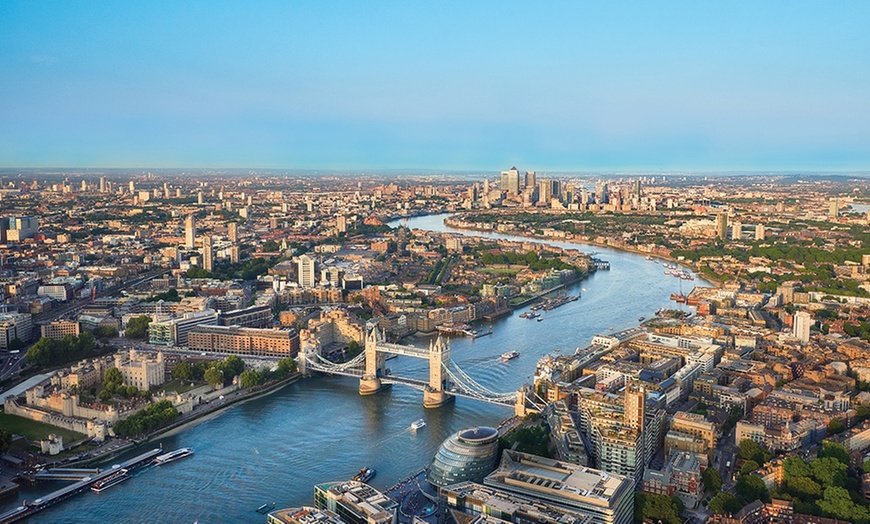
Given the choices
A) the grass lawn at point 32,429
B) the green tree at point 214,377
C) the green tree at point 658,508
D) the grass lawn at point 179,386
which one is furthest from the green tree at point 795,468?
the grass lawn at point 32,429

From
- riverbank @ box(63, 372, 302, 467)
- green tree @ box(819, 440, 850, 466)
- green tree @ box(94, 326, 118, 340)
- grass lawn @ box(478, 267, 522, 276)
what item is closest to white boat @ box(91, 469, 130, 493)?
riverbank @ box(63, 372, 302, 467)

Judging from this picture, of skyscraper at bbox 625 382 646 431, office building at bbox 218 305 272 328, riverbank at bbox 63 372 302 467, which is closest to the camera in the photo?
skyscraper at bbox 625 382 646 431

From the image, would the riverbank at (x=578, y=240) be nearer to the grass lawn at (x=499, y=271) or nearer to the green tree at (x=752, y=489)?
the grass lawn at (x=499, y=271)

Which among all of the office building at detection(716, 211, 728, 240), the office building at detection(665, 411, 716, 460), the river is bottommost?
the river

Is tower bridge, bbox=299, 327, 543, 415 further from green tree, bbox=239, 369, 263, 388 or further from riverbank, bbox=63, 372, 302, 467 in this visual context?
green tree, bbox=239, 369, 263, 388

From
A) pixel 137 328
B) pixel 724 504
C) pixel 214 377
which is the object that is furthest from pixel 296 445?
pixel 137 328

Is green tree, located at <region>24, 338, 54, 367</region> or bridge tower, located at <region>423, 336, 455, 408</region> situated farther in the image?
green tree, located at <region>24, 338, 54, 367</region>

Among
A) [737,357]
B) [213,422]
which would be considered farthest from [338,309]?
[737,357]
